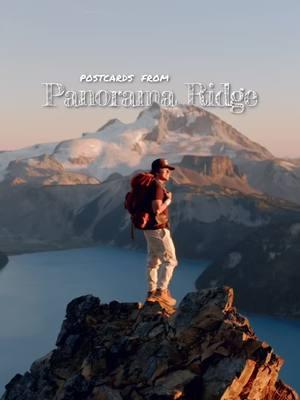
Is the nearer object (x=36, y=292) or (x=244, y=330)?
(x=244, y=330)

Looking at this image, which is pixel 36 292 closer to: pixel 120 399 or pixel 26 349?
pixel 26 349

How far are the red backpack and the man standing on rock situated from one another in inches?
5.2

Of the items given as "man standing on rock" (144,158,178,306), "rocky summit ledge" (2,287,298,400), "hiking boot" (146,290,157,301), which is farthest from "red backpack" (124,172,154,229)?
"rocky summit ledge" (2,287,298,400)

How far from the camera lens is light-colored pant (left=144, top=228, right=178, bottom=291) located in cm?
1942

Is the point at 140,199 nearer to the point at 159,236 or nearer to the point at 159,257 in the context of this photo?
the point at 159,236

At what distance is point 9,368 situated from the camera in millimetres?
90375

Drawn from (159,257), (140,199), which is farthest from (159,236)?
(140,199)

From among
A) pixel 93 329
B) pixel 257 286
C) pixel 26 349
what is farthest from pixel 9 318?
pixel 93 329

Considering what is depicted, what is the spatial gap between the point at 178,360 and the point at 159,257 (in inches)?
149

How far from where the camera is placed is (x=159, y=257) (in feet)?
65.1

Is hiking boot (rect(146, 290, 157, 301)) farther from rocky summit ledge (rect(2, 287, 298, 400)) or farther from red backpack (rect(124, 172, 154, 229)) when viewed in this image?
red backpack (rect(124, 172, 154, 229))

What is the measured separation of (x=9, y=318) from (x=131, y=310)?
354 feet

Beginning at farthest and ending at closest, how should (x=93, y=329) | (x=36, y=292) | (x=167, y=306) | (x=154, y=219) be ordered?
1. (x=36, y=292)
2. (x=93, y=329)
3. (x=167, y=306)
4. (x=154, y=219)

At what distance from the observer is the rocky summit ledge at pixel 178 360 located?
16203mm
